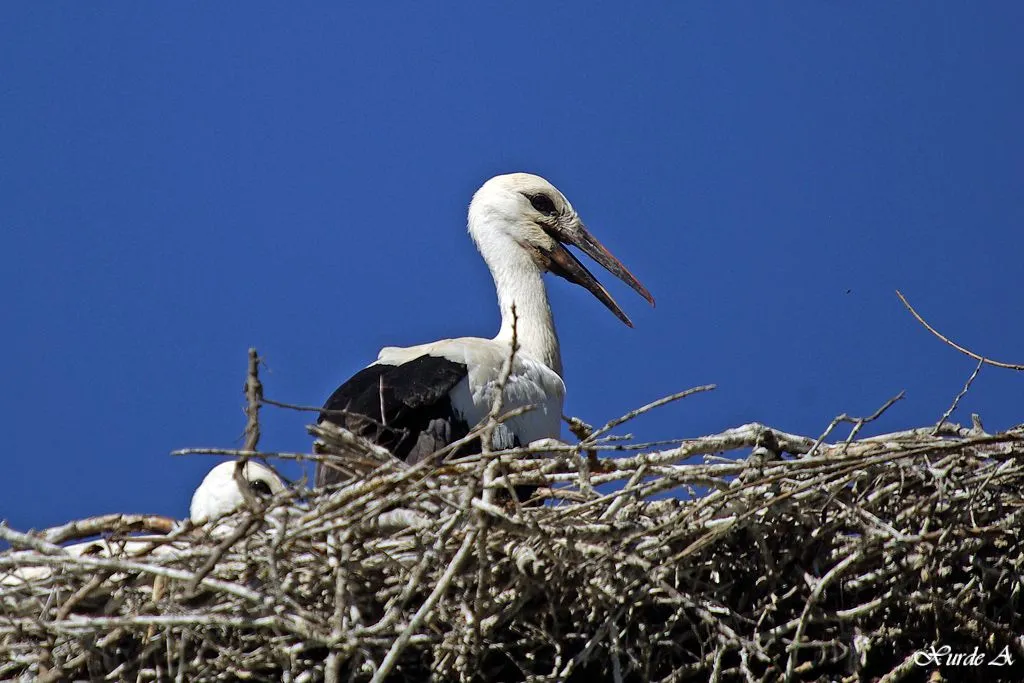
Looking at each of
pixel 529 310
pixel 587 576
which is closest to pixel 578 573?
pixel 587 576

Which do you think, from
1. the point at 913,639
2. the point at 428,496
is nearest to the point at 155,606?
the point at 428,496

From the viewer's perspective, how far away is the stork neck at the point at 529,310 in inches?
196

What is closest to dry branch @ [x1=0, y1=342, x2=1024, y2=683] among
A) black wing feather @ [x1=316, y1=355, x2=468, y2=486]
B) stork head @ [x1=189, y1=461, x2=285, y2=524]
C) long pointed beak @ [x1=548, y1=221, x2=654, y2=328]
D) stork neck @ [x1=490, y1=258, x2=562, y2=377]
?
stork head @ [x1=189, y1=461, x2=285, y2=524]

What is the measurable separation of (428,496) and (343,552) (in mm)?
205

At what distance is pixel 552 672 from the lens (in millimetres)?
3021

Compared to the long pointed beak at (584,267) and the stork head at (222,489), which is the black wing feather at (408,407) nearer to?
the stork head at (222,489)

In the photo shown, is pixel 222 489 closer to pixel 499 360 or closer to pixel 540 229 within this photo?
pixel 499 360

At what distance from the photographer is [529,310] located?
5094mm

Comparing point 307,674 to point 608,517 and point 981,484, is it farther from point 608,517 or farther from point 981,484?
point 981,484

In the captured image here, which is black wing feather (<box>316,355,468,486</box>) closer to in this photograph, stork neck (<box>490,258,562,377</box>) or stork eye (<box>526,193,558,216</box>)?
stork neck (<box>490,258,562,377</box>)

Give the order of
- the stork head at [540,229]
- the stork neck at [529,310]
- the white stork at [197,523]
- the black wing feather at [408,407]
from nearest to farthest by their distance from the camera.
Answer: the white stork at [197,523] → the black wing feather at [408,407] → the stork neck at [529,310] → the stork head at [540,229]

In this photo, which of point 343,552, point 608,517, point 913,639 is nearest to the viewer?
point 343,552

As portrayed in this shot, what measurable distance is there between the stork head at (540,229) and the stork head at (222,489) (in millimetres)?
1701

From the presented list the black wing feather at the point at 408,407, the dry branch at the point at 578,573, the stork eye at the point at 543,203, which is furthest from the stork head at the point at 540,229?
the dry branch at the point at 578,573
